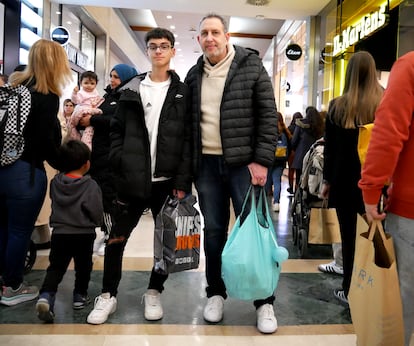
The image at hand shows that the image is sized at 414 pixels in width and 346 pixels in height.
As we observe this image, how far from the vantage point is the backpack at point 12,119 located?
7.38 ft

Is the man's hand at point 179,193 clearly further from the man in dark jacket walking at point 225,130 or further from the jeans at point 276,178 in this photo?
the jeans at point 276,178

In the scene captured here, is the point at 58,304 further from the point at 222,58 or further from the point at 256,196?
the point at 222,58

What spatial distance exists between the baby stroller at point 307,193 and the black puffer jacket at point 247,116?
3.94 ft

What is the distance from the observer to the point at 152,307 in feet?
7.78

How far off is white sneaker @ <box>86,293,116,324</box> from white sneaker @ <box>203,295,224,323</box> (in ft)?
1.74

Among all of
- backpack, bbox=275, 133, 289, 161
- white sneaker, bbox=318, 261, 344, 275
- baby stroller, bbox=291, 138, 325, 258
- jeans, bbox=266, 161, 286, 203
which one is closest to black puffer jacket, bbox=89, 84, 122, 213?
baby stroller, bbox=291, 138, 325, 258

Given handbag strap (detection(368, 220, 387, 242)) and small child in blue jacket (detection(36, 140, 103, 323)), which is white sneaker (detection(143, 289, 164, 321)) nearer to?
small child in blue jacket (detection(36, 140, 103, 323))

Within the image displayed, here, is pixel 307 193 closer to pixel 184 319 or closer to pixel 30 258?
pixel 184 319

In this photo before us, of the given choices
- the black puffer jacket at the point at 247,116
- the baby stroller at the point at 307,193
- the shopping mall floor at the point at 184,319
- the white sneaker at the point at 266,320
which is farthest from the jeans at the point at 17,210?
the baby stroller at the point at 307,193

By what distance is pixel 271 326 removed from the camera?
221 centimetres

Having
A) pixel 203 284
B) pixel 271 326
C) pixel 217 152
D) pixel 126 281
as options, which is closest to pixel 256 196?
pixel 217 152

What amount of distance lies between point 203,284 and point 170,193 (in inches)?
36.4

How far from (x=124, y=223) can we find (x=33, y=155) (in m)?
0.65

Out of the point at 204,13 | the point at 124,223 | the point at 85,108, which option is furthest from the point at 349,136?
the point at 204,13
